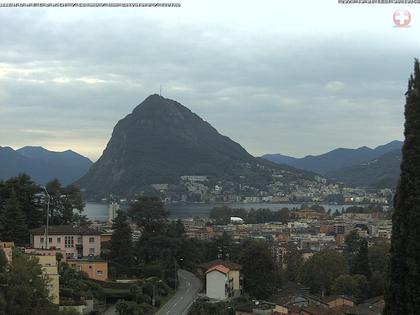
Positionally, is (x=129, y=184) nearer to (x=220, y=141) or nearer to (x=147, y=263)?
(x=220, y=141)

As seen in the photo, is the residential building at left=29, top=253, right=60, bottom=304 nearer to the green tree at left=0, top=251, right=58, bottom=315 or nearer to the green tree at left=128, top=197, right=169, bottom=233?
the green tree at left=0, top=251, right=58, bottom=315

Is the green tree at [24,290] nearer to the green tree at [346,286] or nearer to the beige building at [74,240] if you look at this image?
the beige building at [74,240]

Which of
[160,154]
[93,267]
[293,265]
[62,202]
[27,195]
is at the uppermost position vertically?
[160,154]

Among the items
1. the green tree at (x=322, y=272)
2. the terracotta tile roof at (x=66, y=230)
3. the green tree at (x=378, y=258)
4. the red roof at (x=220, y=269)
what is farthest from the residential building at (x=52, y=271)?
the green tree at (x=378, y=258)

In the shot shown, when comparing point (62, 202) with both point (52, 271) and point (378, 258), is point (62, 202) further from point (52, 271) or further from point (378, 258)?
point (378, 258)

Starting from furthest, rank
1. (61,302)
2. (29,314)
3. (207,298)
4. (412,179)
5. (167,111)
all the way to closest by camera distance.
Result: (167,111), (207,298), (61,302), (29,314), (412,179)

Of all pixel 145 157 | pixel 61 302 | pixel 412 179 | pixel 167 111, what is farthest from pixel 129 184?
pixel 412 179

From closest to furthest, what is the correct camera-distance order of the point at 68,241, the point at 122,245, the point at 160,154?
the point at 122,245 → the point at 68,241 → the point at 160,154

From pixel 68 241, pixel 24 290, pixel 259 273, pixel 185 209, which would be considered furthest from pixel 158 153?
pixel 24 290
